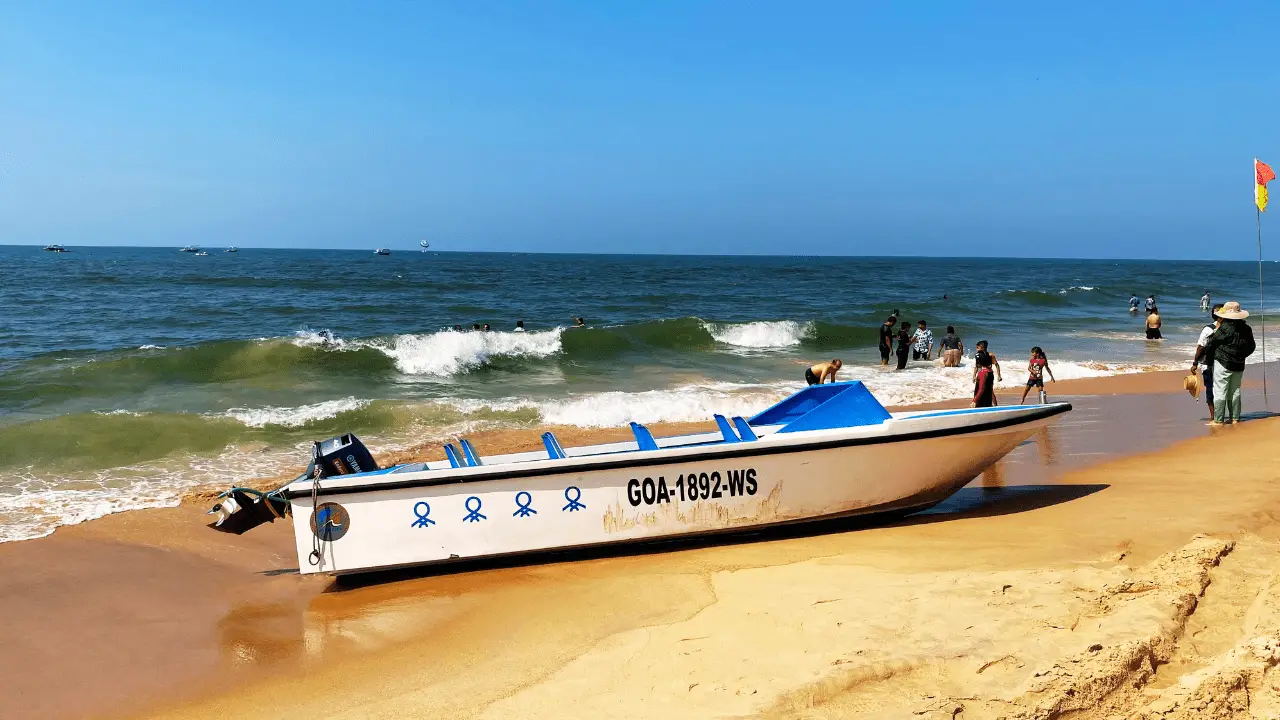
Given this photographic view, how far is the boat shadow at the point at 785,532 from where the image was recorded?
6.61 metres

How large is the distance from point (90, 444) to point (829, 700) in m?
10.9

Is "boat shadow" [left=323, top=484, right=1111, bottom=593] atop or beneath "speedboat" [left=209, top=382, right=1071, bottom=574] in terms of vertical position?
beneath

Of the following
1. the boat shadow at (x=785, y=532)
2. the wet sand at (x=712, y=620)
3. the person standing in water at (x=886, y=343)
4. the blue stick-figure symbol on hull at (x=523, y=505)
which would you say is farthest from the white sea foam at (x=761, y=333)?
the blue stick-figure symbol on hull at (x=523, y=505)

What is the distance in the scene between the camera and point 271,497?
20.8 feet

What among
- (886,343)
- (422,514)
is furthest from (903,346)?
(422,514)

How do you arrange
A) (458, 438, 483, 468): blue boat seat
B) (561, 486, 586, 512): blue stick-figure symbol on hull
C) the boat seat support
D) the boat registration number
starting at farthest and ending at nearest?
the boat seat support → (458, 438, 483, 468): blue boat seat → the boat registration number → (561, 486, 586, 512): blue stick-figure symbol on hull

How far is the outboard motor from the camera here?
625 cm

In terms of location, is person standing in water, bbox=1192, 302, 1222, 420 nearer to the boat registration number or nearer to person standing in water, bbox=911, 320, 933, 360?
the boat registration number

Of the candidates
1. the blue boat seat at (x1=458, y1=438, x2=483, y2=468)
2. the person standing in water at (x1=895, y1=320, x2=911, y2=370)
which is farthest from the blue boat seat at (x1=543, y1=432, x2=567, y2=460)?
the person standing in water at (x1=895, y1=320, x2=911, y2=370)

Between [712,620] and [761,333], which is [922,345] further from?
[712,620]

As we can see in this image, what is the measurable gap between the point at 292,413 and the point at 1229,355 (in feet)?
41.8

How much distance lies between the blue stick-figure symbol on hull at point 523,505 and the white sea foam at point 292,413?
25.3ft

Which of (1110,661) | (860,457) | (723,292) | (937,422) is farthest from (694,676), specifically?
(723,292)

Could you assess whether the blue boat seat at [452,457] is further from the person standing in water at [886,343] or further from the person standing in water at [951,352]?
the person standing in water at [886,343]
